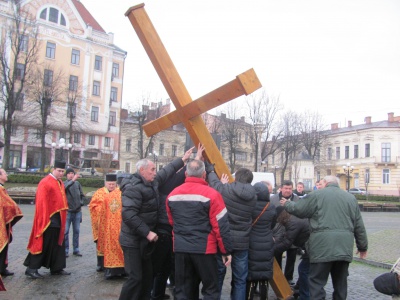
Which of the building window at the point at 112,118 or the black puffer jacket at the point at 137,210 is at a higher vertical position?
the building window at the point at 112,118

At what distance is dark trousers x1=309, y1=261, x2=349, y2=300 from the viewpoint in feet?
16.5

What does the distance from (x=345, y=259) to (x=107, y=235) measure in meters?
4.20

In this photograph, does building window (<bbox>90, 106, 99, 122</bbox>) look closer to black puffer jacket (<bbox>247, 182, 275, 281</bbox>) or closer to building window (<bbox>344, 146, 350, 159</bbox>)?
A: building window (<bbox>344, 146, 350, 159</bbox>)

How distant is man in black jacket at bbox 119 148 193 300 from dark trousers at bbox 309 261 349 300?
206 cm

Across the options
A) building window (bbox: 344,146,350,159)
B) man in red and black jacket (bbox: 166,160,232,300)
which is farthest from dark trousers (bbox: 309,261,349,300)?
building window (bbox: 344,146,350,159)

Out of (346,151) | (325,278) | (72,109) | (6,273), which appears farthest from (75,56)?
(325,278)

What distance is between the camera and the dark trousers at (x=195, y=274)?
178 inches

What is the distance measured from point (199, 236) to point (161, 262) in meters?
1.44

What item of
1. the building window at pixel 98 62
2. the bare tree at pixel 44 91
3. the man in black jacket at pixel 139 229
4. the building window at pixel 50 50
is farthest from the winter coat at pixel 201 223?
the building window at pixel 98 62

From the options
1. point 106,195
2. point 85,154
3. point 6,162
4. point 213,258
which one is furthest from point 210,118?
point 213,258

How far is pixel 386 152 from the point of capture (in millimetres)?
56375

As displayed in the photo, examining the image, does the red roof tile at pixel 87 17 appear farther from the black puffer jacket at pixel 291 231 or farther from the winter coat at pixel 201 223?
the winter coat at pixel 201 223

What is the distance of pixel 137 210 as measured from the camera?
16.4ft

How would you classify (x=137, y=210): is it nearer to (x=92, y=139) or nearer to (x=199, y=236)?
(x=199, y=236)
